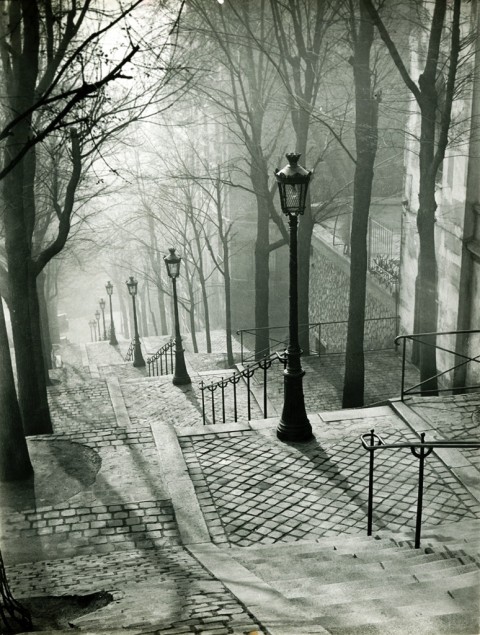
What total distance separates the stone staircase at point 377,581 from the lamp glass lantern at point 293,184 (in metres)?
4.17

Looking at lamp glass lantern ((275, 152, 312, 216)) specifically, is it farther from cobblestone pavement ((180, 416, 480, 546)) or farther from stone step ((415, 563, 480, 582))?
stone step ((415, 563, 480, 582))

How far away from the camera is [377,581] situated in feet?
17.7

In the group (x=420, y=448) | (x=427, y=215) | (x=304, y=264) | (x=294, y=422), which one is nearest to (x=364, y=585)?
(x=420, y=448)

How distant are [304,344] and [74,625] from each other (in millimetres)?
12607

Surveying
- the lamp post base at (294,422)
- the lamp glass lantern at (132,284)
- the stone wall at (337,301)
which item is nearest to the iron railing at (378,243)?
the stone wall at (337,301)

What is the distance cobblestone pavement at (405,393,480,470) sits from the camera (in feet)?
28.5

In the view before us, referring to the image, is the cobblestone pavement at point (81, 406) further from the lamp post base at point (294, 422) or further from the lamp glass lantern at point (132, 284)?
the lamp glass lantern at point (132, 284)

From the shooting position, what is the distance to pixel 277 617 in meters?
4.65

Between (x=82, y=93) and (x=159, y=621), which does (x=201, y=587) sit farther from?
(x=82, y=93)

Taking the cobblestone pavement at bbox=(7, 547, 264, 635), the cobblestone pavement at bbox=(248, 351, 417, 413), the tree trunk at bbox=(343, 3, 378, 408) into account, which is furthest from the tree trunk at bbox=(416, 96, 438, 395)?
the cobblestone pavement at bbox=(7, 547, 264, 635)

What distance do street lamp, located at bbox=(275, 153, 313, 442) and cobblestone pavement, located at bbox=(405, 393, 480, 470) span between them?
1.69m

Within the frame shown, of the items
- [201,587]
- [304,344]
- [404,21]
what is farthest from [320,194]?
[201,587]

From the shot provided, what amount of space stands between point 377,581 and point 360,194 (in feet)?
25.4

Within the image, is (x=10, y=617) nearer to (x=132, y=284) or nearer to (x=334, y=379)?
(x=334, y=379)
